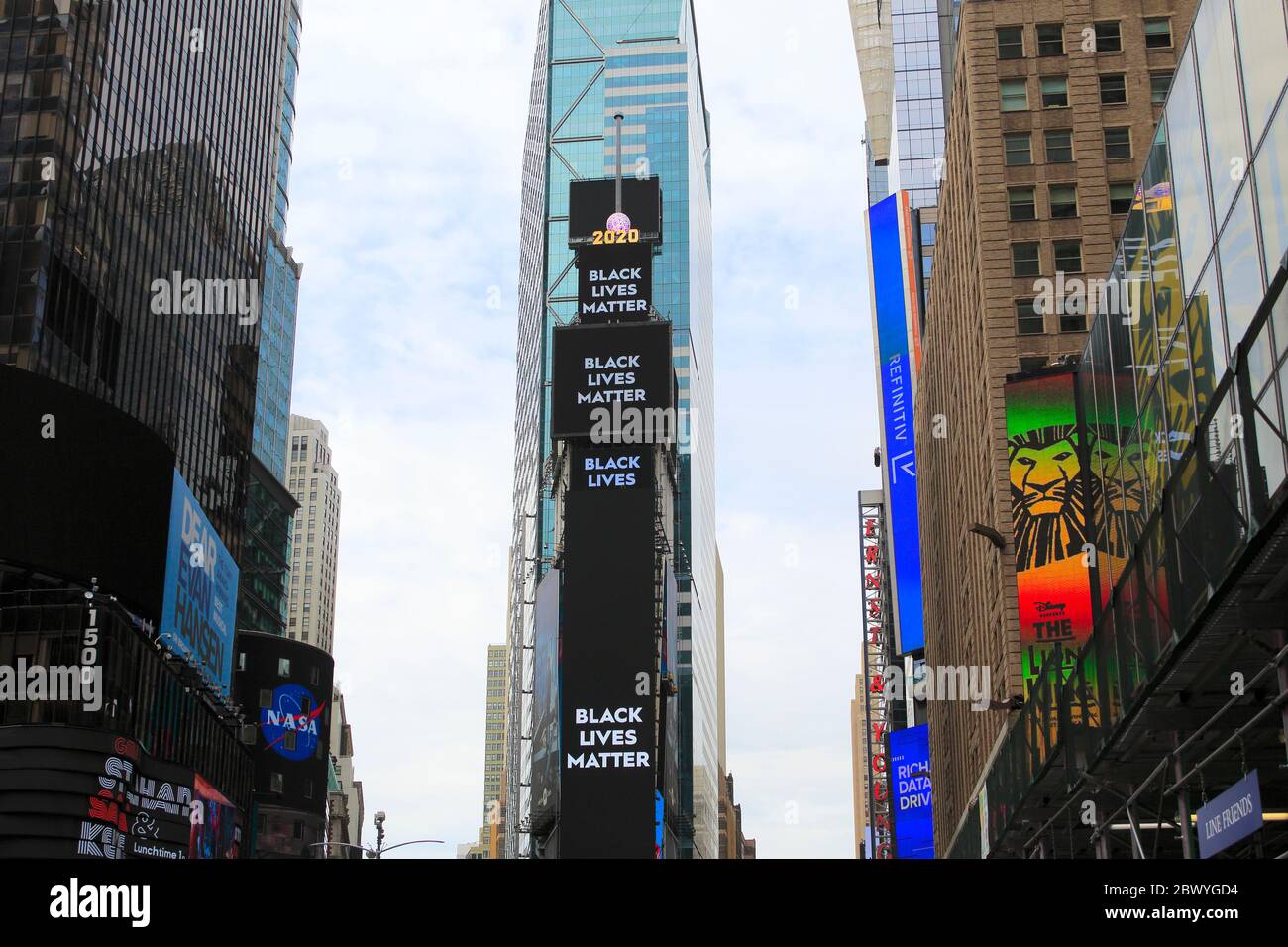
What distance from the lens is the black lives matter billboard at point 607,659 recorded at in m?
87.2

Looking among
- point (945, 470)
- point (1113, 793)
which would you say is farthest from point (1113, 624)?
point (945, 470)

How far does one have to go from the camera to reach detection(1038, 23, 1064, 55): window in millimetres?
66625

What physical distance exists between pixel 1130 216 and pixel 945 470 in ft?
181

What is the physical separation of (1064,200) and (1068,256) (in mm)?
2612

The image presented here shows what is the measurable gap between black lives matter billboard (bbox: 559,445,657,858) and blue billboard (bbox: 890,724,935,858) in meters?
25.1

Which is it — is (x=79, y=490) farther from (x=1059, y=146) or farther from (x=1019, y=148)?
(x=1059, y=146)

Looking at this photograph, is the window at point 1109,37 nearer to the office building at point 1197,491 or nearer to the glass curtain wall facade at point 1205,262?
the office building at point 1197,491

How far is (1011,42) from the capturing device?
219 feet

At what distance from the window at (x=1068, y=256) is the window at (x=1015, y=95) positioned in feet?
20.5

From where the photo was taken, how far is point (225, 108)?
110438 millimetres

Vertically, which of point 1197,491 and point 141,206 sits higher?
point 141,206

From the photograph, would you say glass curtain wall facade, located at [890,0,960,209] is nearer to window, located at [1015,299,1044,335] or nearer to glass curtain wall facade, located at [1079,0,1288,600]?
window, located at [1015,299,1044,335]

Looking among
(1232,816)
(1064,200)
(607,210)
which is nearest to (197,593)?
(1064,200)
